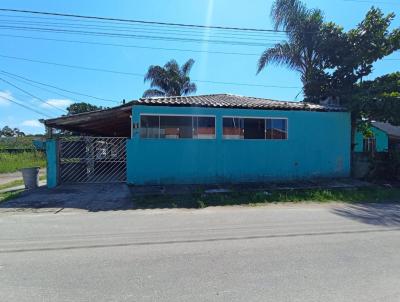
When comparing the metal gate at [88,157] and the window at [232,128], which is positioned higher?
the window at [232,128]

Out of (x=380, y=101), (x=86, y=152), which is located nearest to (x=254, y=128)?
(x=380, y=101)

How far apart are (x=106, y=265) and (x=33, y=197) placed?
853cm

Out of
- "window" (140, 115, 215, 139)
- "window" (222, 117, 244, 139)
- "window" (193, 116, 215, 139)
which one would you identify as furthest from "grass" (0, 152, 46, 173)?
"window" (222, 117, 244, 139)

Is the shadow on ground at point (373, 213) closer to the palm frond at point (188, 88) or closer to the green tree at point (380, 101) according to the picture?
the green tree at point (380, 101)

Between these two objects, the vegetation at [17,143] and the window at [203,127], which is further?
the vegetation at [17,143]

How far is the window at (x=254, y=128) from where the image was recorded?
1583 cm

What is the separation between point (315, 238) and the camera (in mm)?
6965

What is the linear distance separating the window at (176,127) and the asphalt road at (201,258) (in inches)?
239

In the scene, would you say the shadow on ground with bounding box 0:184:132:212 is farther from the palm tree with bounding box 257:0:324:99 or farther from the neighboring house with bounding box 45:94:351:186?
the palm tree with bounding box 257:0:324:99

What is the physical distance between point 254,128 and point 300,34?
24.4 ft

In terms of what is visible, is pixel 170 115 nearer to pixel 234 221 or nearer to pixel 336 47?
pixel 234 221

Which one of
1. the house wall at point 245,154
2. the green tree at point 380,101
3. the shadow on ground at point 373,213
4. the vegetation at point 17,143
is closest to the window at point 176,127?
the house wall at point 245,154

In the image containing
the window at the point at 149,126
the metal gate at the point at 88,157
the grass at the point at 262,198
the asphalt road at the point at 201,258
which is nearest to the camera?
the asphalt road at the point at 201,258

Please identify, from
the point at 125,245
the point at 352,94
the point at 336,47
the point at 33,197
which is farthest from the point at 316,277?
the point at 336,47
